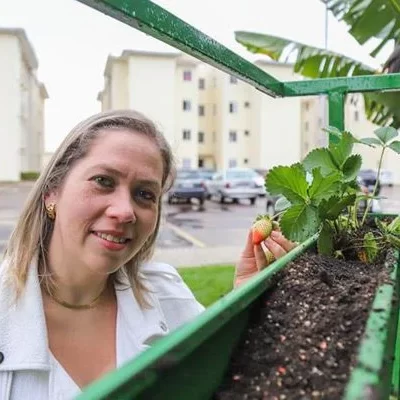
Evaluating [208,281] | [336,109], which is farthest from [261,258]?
[208,281]

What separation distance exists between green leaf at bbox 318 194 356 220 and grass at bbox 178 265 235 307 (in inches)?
142

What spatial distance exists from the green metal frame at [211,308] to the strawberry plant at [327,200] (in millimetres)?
150

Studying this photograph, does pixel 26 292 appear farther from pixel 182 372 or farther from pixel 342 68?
pixel 342 68

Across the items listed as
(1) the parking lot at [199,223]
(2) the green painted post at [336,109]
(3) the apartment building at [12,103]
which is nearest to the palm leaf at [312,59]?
(1) the parking lot at [199,223]

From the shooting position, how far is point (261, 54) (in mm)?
5293

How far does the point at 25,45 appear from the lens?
109ft

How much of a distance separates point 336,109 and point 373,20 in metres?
2.88

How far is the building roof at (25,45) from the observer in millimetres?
30734

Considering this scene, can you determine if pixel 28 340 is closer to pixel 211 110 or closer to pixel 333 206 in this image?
pixel 333 206

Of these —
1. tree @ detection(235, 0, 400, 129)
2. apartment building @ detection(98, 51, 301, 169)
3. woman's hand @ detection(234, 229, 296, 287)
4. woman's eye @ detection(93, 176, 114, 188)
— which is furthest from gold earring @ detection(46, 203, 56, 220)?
apartment building @ detection(98, 51, 301, 169)

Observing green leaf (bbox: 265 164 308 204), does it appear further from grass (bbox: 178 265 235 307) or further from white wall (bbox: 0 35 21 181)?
white wall (bbox: 0 35 21 181)

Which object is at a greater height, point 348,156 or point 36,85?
point 36,85

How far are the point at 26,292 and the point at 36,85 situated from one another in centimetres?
4154

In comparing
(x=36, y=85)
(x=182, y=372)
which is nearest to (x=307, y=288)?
(x=182, y=372)
